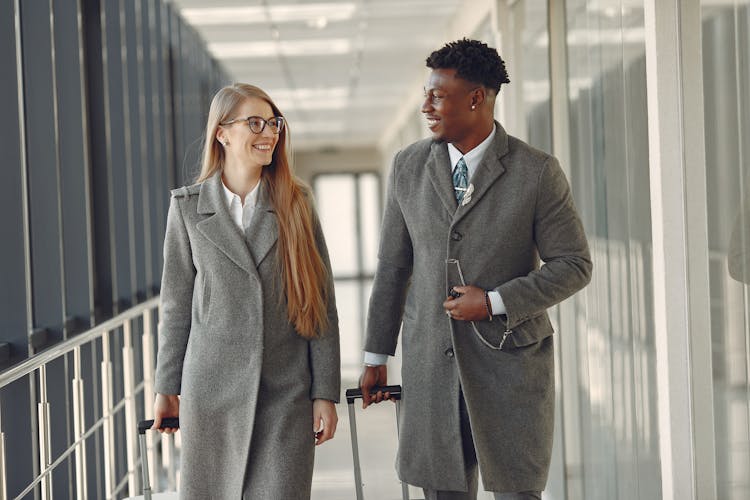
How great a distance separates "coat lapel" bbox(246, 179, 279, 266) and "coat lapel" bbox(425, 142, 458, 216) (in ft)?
1.13

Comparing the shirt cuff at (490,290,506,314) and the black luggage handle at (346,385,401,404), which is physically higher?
the shirt cuff at (490,290,506,314)

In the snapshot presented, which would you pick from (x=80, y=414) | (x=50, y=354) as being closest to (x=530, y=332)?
(x=50, y=354)

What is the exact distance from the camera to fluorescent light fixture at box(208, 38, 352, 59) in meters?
8.13

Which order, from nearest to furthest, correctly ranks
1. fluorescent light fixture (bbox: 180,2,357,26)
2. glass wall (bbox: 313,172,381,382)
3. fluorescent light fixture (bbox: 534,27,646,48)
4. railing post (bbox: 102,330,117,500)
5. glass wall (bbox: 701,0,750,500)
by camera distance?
glass wall (bbox: 701,0,750,500), fluorescent light fixture (bbox: 534,27,646,48), railing post (bbox: 102,330,117,500), fluorescent light fixture (bbox: 180,2,357,26), glass wall (bbox: 313,172,381,382)

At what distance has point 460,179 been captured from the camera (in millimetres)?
2127

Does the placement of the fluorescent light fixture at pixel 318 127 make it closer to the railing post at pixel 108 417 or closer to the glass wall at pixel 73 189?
the glass wall at pixel 73 189

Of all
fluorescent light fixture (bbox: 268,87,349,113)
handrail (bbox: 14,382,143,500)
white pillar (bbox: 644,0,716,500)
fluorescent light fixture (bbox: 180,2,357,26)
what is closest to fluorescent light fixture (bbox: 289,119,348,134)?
fluorescent light fixture (bbox: 268,87,349,113)

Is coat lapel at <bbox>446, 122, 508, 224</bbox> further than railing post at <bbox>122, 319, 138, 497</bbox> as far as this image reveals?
No

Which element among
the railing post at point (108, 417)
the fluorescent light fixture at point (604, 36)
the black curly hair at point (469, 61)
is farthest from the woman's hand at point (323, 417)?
the railing post at point (108, 417)

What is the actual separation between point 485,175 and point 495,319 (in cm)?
30

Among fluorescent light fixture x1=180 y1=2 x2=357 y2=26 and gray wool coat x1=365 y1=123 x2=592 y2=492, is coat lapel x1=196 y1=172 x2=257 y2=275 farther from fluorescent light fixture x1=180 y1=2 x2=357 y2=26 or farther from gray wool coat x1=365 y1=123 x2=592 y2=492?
fluorescent light fixture x1=180 y1=2 x2=357 y2=26

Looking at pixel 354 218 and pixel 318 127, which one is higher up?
pixel 318 127

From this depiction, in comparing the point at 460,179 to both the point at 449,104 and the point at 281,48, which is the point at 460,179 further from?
the point at 281,48

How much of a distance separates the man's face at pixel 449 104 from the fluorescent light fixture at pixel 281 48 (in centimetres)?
611
